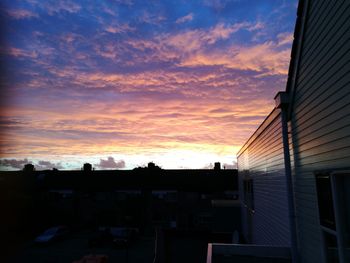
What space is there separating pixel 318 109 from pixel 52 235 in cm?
3034

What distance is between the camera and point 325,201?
540 centimetres

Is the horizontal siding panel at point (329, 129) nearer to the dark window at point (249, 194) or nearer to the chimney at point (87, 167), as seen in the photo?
the dark window at point (249, 194)

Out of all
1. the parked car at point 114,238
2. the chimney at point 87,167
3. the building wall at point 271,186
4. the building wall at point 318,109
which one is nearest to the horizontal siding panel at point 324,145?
the building wall at point 318,109

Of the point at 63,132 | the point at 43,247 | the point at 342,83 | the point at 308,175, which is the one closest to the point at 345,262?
the point at 308,175

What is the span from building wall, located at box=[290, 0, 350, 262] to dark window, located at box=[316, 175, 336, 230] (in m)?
0.23

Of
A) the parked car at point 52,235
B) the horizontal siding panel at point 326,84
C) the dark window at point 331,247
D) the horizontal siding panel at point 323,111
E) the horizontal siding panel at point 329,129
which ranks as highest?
the horizontal siding panel at point 326,84

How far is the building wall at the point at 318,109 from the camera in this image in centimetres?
454

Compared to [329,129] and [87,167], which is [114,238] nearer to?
[87,167]

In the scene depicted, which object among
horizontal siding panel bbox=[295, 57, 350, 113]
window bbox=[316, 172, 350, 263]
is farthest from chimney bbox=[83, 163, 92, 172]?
window bbox=[316, 172, 350, 263]

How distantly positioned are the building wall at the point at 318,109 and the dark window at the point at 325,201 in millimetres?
232

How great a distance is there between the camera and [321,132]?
17.9 ft

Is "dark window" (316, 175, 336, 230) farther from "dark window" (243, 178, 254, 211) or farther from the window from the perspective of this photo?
"dark window" (243, 178, 254, 211)

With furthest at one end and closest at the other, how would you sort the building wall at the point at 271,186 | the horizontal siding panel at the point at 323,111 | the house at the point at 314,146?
the building wall at the point at 271,186
the house at the point at 314,146
the horizontal siding panel at the point at 323,111

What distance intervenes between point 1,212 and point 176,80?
11663 mm
